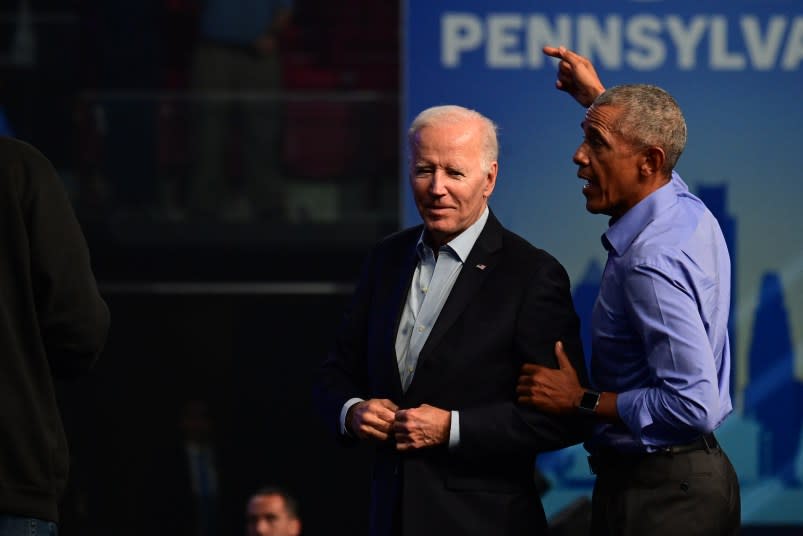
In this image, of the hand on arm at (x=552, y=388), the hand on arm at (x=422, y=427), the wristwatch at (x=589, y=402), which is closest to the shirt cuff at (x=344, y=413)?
the hand on arm at (x=422, y=427)

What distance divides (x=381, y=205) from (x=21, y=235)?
17.8 feet

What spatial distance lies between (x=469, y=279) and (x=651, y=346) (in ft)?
1.28

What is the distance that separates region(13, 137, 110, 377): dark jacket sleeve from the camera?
229cm

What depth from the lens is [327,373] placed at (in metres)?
2.87

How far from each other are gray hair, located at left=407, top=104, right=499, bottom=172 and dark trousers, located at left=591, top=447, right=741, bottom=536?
570 mm

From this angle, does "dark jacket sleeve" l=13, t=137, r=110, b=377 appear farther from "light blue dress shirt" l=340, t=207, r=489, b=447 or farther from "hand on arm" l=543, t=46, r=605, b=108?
"hand on arm" l=543, t=46, r=605, b=108

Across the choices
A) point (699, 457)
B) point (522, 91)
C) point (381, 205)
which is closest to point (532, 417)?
point (699, 457)

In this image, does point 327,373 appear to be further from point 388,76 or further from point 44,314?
point 388,76

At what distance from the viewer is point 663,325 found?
2418 millimetres

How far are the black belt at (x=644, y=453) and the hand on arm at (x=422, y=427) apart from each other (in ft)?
0.86

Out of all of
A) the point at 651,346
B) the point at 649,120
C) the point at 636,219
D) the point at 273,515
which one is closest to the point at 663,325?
the point at 651,346

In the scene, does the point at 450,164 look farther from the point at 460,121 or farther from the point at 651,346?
the point at 651,346

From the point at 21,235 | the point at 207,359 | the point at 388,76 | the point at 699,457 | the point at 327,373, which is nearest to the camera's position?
the point at 21,235

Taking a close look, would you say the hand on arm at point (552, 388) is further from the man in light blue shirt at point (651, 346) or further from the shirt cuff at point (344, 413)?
the shirt cuff at point (344, 413)
